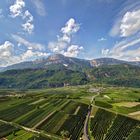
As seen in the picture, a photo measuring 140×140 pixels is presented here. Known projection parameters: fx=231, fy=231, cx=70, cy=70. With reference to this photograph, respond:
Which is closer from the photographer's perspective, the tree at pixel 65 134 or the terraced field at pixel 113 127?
the terraced field at pixel 113 127

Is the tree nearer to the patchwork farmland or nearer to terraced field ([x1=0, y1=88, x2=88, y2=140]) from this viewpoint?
the patchwork farmland

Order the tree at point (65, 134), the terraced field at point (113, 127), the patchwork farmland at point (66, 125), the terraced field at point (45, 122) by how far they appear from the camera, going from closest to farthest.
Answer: the terraced field at point (113, 127) < the tree at point (65, 134) < the patchwork farmland at point (66, 125) < the terraced field at point (45, 122)

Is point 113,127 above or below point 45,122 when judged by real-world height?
below

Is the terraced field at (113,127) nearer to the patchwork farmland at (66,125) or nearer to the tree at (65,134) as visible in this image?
the patchwork farmland at (66,125)

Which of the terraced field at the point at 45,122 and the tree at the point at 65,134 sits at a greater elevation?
the terraced field at the point at 45,122

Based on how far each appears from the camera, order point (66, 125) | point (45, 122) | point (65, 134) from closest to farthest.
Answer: point (65, 134) → point (66, 125) → point (45, 122)

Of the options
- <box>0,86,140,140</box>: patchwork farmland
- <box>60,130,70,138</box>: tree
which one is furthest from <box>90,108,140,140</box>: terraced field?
<box>60,130,70,138</box>: tree

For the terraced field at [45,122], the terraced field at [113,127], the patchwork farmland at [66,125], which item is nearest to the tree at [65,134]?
the patchwork farmland at [66,125]

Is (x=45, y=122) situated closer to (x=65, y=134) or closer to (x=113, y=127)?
(x=65, y=134)

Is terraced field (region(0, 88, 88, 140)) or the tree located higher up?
terraced field (region(0, 88, 88, 140))

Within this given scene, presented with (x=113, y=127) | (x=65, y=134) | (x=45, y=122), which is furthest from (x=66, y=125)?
(x=113, y=127)

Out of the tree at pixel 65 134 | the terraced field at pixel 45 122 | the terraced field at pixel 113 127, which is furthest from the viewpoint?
the terraced field at pixel 45 122
